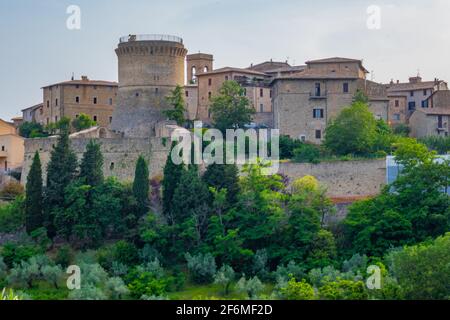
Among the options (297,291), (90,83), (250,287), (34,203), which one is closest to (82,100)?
(90,83)

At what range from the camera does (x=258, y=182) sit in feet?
155

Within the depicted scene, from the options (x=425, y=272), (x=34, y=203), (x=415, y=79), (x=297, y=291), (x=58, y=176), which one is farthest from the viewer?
(x=415, y=79)

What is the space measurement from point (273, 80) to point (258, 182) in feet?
36.7

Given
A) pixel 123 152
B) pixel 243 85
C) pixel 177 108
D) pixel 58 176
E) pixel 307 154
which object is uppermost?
pixel 243 85

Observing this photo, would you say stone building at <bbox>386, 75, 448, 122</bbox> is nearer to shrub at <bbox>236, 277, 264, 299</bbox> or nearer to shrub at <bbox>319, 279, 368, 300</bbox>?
shrub at <bbox>236, 277, 264, 299</bbox>

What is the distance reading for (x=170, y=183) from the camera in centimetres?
4734

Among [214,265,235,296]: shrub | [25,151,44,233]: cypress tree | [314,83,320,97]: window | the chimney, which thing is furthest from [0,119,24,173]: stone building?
the chimney

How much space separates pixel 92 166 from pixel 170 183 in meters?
3.51

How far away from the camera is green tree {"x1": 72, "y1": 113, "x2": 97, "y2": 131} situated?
6084 centimetres

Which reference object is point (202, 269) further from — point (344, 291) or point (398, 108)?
point (398, 108)
